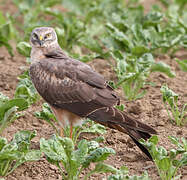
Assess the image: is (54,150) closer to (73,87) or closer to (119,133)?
(73,87)

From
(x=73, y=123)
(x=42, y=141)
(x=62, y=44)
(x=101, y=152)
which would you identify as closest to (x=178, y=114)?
(x=73, y=123)

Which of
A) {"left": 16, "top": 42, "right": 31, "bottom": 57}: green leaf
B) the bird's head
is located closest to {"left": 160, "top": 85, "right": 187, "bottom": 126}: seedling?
the bird's head

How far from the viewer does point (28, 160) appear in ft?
17.0

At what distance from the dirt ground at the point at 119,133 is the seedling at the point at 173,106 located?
0.10 metres

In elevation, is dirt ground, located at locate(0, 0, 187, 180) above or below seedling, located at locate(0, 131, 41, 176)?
below

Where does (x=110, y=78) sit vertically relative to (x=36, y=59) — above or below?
below

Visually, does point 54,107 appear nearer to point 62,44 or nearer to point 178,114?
point 178,114

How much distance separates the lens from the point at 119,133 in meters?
6.65

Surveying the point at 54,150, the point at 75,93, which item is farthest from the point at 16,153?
the point at 75,93

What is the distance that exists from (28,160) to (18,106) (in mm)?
978

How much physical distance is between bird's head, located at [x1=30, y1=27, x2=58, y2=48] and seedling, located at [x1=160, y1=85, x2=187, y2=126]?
1.84m

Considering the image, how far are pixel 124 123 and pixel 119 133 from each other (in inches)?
33.2

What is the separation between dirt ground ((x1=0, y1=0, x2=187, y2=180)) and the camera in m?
5.52

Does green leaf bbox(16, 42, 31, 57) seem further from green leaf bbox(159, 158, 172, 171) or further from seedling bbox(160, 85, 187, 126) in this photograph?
green leaf bbox(159, 158, 172, 171)
